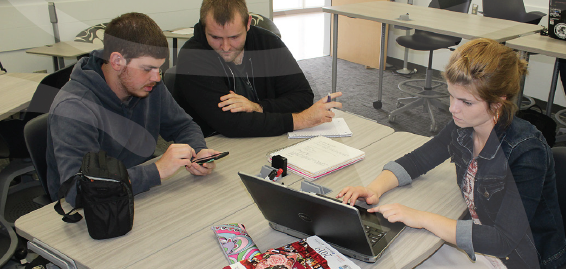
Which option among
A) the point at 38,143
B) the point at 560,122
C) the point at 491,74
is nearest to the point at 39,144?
the point at 38,143

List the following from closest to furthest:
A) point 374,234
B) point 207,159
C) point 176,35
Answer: point 374,234 < point 207,159 < point 176,35

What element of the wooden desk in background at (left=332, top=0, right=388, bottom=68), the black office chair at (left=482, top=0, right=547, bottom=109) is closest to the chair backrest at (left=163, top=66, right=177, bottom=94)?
the black office chair at (left=482, top=0, right=547, bottom=109)

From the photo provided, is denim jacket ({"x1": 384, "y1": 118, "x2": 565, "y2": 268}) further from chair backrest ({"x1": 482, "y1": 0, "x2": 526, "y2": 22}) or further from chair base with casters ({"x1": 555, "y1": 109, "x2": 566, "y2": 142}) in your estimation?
chair backrest ({"x1": 482, "y1": 0, "x2": 526, "y2": 22})

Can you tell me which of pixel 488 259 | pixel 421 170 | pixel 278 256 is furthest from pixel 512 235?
Result: pixel 278 256

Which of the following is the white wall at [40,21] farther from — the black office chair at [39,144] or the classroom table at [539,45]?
the classroom table at [539,45]

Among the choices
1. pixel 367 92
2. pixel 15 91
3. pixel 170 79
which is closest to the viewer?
pixel 170 79

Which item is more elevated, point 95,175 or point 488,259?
point 95,175

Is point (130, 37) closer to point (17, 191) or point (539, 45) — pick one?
point (17, 191)

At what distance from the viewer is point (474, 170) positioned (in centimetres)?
132

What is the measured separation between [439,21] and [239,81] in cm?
203

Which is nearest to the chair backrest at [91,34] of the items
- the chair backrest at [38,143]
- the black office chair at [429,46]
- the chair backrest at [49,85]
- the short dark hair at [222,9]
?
the chair backrest at [49,85]

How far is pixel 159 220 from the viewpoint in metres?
1.26

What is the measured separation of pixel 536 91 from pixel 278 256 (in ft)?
12.8

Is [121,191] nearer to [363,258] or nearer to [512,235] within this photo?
[363,258]
